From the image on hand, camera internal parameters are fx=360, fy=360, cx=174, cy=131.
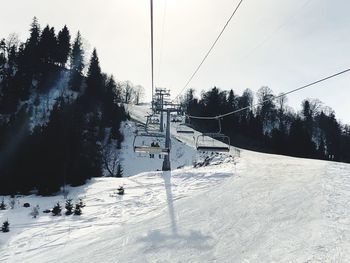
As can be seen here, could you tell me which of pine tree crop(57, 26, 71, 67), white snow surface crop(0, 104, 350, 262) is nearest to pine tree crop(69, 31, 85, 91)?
pine tree crop(57, 26, 71, 67)

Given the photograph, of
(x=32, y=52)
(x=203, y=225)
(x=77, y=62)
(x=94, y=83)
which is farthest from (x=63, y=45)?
(x=203, y=225)

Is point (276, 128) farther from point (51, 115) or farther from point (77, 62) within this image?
point (51, 115)

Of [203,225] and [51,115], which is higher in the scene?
[51,115]

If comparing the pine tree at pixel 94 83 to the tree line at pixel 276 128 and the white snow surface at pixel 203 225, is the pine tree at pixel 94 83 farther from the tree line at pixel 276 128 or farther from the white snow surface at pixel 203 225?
the white snow surface at pixel 203 225

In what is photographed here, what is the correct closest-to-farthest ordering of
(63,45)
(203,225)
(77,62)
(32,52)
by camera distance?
(203,225) → (32,52) → (63,45) → (77,62)

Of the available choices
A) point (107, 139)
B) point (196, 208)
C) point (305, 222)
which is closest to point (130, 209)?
point (196, 208)

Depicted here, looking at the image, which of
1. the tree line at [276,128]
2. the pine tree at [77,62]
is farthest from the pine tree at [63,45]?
the tree line at [276,128]

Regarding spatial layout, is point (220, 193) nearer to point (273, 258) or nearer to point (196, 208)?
point (196, 208)

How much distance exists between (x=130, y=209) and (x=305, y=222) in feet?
22.8

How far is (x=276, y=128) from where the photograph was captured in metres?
81.1

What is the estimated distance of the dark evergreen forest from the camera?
30859 millimetres

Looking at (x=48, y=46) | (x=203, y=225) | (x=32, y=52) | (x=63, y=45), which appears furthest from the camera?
(x=63, y=45)

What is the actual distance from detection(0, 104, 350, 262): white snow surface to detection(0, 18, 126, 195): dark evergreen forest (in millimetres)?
11316

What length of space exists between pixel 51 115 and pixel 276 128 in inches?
2217
